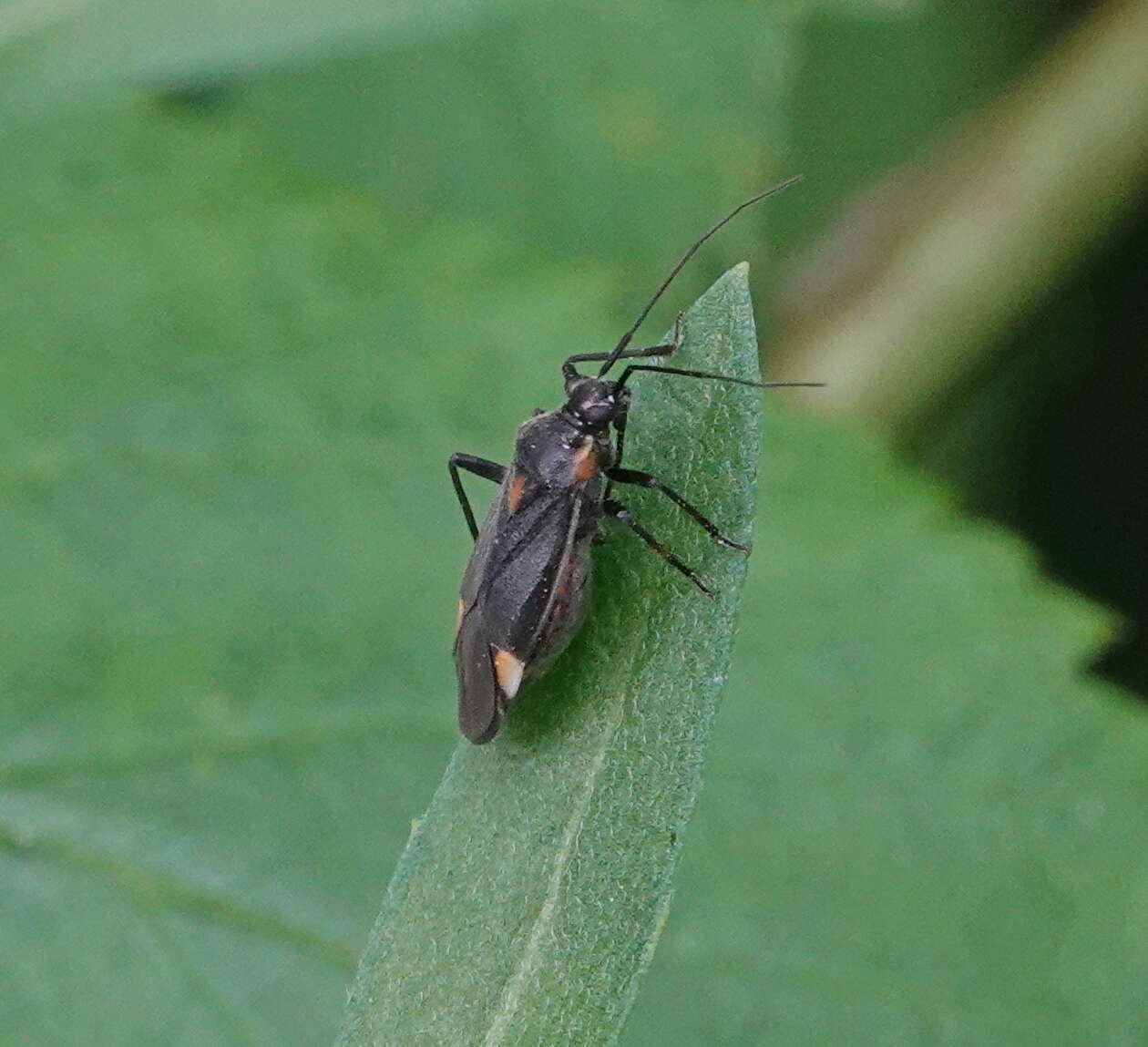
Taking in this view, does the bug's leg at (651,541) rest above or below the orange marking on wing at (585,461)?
above

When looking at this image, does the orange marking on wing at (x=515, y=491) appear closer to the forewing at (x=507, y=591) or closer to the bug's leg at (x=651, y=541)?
the forewing at (x=507, y=591)

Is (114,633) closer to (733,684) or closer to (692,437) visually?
(733,684)

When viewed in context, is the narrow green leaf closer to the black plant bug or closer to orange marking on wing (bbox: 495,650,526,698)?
the black plant bug

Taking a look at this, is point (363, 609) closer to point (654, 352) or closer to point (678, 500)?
point (654, 352)

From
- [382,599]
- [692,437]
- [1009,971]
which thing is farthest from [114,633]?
[1009,971]

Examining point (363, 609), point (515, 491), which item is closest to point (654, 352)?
point (515, 491)

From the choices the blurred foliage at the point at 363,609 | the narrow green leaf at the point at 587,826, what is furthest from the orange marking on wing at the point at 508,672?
the blurred foliage at the point at 363,609
